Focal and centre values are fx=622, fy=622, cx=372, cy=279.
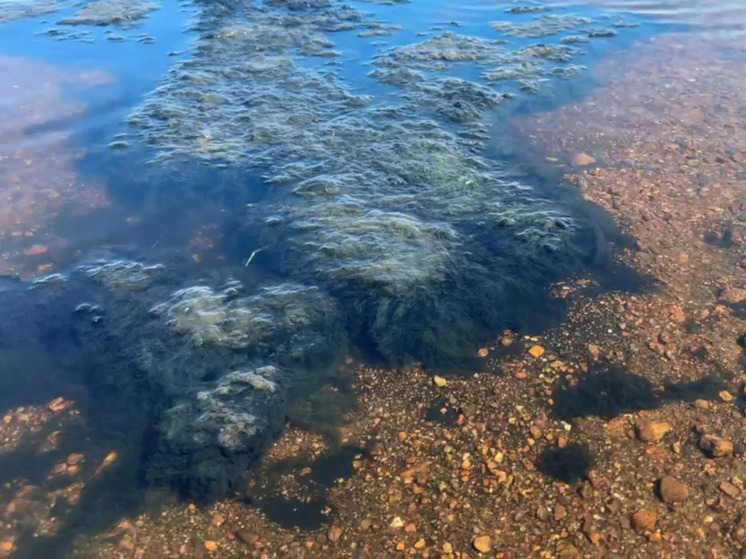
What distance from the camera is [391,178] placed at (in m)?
6.50

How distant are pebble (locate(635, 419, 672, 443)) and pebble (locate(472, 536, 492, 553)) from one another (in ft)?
4.25

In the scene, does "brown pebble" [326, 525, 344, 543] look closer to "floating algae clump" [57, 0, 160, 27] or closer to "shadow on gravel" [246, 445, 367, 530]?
"shadow on gravel" [246, 445, 367, 530]

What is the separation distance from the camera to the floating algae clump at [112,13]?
1051 cm

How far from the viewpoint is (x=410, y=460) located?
4.02m

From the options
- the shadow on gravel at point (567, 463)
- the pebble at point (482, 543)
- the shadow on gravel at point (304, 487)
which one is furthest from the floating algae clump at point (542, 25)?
the pebble at point (482, 543)

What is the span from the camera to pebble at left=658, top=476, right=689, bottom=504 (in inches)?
147

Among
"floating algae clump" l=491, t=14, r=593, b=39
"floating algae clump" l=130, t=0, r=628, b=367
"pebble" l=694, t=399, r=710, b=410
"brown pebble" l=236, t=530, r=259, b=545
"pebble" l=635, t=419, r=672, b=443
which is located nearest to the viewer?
"brown pebble" l=236, t=530, r=259, b=545

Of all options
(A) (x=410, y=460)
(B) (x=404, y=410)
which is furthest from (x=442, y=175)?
(A) (x=410, y=460)

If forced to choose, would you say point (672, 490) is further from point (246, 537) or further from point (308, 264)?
point (308, 264)

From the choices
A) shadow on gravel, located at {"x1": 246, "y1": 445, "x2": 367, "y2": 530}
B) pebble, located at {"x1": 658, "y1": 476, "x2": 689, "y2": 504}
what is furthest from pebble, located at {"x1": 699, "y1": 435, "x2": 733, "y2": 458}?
shadow on gravel, located at {"x1": 246, "y1": 445, "x2": 367, "y2": 530}

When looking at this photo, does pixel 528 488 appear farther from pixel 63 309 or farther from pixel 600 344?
pixel 63 309

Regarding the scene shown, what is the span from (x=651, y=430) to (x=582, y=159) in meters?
3.74

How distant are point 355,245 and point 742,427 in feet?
10.7

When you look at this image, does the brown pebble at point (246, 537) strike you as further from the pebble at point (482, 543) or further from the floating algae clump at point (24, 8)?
the floating algae clump at point (24, 8)
